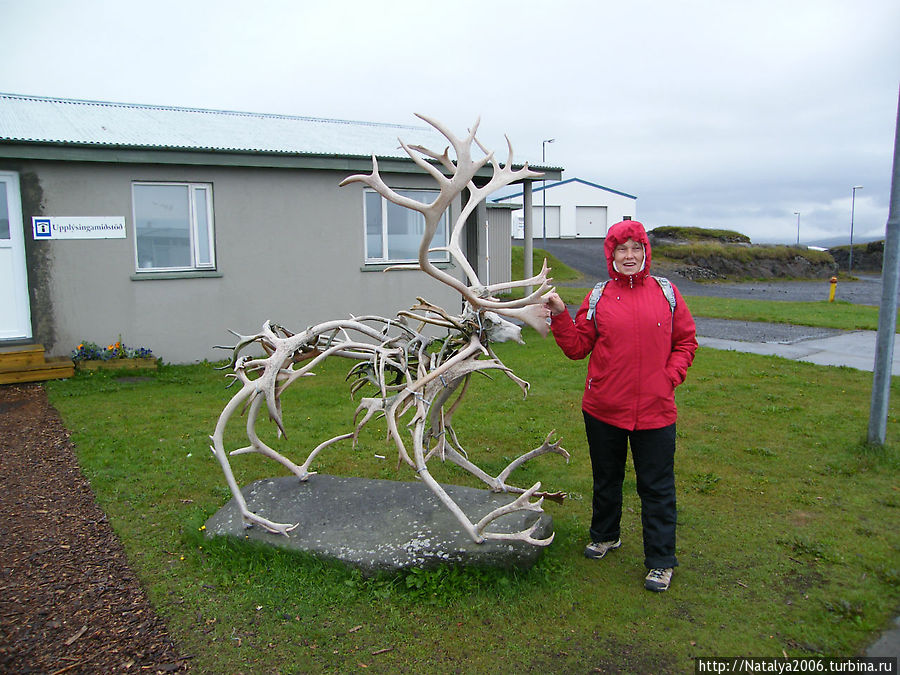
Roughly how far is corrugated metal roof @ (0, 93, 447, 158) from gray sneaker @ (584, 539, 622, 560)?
250 inches

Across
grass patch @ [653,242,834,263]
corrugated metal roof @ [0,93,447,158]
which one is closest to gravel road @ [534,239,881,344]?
grass patch @ [653,242,834,263]

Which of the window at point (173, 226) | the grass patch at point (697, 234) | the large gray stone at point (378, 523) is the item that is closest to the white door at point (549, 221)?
the grass patch at point (697, 234)

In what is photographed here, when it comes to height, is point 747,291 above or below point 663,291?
below

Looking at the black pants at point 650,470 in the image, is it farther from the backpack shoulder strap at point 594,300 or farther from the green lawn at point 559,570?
the backpack shoulder strap at point 594,300

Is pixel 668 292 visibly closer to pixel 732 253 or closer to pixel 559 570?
pixel 559 570

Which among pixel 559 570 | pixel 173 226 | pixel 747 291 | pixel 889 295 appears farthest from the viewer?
pixel 747 291

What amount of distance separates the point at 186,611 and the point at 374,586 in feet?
3.19

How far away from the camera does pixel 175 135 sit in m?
10.2

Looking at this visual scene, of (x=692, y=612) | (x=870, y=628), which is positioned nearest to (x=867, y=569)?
(x=870, y=628)

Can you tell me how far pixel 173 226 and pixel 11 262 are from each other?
2138 mm

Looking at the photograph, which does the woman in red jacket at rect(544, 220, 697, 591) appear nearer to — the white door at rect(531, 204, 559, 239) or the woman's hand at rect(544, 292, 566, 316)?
the woman's hand at rect(544, 292, 566, 316)

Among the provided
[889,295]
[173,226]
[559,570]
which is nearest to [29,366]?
[173,226]

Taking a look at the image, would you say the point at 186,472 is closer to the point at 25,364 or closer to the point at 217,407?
the point at 217,407

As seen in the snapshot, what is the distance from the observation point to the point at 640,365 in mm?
3430
